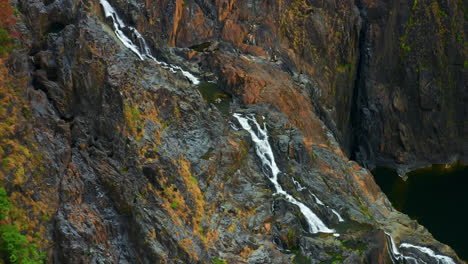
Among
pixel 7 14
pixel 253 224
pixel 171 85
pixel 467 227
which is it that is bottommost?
pixel 467 227

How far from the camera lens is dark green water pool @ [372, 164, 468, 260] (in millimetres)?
51312

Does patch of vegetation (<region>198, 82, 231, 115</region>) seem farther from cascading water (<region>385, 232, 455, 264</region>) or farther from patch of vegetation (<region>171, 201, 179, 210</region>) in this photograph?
cascading water (<region>385, 232, 455, 264</region>)

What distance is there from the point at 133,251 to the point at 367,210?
23.0m

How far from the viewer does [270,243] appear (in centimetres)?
3106

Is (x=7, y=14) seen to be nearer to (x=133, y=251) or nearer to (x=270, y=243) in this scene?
(x=133, y=251)

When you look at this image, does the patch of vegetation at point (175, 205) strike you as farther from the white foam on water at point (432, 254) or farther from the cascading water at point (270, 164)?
the white foam on water at point (432, 254)

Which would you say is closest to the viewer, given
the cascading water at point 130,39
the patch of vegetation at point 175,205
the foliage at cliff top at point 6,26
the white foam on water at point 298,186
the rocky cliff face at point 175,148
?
the foliage at cliff top at point 6,26

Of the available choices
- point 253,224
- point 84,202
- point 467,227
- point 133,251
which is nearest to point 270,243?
point 253,224

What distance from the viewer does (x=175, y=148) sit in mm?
30281

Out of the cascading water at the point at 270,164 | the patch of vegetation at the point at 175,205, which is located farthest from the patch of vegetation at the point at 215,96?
the patch of vegetation at the point at 175,205

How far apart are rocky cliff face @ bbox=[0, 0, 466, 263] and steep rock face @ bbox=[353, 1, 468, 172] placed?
15.1 metres

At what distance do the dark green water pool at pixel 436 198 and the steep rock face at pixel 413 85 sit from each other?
224cm

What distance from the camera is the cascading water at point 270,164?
3531 cm

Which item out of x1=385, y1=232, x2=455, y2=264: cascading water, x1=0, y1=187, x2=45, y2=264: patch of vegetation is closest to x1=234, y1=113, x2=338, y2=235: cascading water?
x1=385, y1=232, x2=455, y2=264: cascading water
